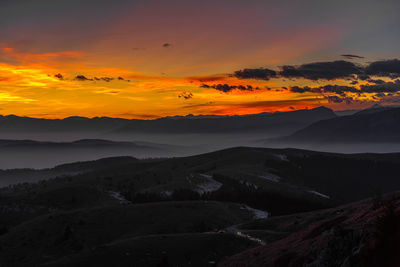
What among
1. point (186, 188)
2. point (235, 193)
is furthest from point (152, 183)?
point (235, 193)

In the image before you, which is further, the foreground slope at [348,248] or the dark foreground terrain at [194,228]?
the dark foreground terrain at [194,228]

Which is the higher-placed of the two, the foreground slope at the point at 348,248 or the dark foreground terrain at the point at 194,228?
the foreground slope at the point at 348,248

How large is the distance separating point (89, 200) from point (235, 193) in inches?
2230

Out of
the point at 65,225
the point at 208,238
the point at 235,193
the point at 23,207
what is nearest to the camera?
the point at 208,238

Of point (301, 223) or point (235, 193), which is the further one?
point (235, 193)

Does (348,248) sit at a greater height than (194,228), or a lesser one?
greater

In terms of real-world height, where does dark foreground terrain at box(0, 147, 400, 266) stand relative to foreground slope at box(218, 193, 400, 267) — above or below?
below

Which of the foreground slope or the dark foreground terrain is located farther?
the dark foreground terrain

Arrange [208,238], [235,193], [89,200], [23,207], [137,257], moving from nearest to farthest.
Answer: [137,257] → [208,238] → [23,207] → [89,200] → [235,193]

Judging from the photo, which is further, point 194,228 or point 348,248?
point 194,228

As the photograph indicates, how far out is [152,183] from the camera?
190m

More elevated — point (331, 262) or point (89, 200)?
point (331, 262)

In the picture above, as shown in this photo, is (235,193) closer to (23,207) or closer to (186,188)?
(186,188)

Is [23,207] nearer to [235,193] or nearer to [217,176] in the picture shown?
[235,193]
